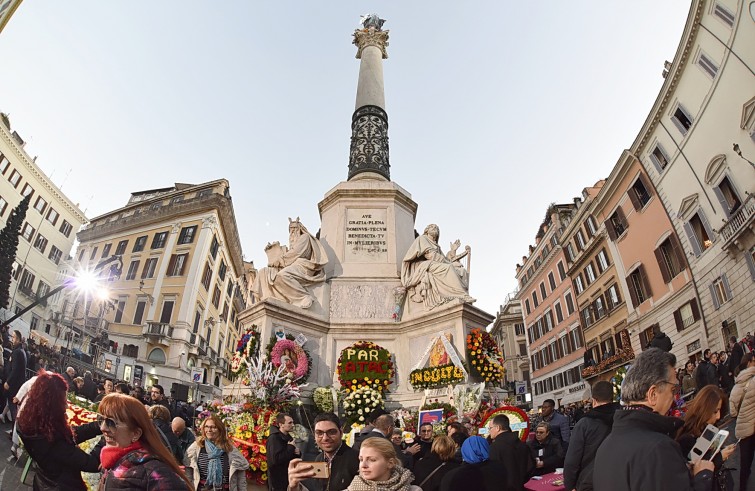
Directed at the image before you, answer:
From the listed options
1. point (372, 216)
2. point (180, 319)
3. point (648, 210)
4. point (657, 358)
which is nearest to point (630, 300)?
point (648, 210)

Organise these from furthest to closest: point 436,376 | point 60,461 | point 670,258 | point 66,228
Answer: point 66,228 → point 670,258 → point 436,376 → point 60,461

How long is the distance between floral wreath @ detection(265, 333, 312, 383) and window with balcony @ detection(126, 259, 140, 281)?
112 ft

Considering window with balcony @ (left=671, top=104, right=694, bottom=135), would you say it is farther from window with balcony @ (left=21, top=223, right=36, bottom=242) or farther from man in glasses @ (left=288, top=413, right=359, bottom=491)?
window with balcony @ (left=21, top=223, right=36, bottom=242)

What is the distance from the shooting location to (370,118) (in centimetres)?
1542

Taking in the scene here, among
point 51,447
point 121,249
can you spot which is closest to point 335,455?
point 51,447

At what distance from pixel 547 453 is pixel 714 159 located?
2229cm

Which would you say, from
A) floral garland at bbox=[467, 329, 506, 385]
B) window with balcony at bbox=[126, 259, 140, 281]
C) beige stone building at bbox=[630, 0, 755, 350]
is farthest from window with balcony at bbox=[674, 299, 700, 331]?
window with balcony at bbox=[126, 259, 140, 281]

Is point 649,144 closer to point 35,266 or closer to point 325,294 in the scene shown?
point 325,294

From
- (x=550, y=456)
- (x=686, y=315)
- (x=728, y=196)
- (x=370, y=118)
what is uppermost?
(x=370, y=118)

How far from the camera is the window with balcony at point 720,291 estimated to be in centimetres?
2028

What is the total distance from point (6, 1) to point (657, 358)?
72.4 feet

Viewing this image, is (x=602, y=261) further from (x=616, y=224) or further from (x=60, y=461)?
(x=60, y=461)

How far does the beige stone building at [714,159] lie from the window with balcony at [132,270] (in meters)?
40.8

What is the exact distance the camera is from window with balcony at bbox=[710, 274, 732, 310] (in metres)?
20.3
